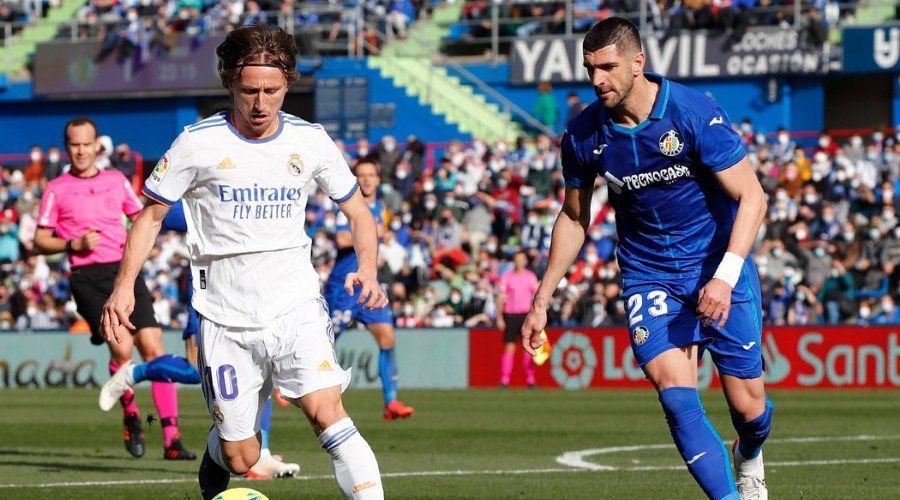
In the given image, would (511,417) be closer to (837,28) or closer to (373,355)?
(373,355)

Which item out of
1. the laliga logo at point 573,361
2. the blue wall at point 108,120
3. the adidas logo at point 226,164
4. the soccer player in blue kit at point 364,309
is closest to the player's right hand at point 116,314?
the adidas logo at point 226,164

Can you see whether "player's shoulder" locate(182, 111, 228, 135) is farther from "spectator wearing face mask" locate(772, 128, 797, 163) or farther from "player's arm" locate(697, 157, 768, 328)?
"spectator wearing face mask" locate(772, 128, 797, 163)

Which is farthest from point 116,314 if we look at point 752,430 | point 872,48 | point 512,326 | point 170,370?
point 872,48

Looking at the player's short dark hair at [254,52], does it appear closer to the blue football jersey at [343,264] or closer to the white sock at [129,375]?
the white sock at [129,375]

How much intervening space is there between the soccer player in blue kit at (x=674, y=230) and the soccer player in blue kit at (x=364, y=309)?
5930mm

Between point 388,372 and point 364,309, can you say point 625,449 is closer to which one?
point 364,309

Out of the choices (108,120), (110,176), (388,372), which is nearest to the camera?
(110,176)

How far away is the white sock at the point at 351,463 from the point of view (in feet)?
22.5

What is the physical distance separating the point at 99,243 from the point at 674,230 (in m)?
5.72

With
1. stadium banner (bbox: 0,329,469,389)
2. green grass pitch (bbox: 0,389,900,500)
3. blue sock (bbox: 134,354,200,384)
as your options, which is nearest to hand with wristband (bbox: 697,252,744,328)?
green grass pitch (bbox: 0,389,900,500)

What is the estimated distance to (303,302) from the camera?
7.14 meters

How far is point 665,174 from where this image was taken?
7.41 m

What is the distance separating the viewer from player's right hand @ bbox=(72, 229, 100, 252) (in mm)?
11430

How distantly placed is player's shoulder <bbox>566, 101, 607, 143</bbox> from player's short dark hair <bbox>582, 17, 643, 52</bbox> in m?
0.37
